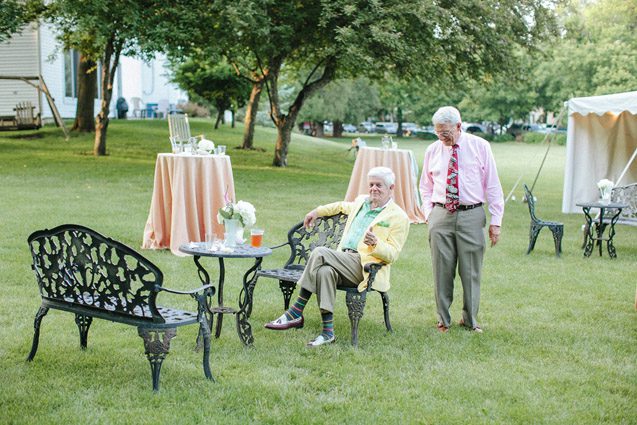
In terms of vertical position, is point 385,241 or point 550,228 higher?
point 385,241

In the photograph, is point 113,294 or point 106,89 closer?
point 113,294

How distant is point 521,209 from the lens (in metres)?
18.2

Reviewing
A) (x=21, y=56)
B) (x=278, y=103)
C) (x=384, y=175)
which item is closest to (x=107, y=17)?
(x=278, y=103)

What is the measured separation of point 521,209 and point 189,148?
958 centimetres

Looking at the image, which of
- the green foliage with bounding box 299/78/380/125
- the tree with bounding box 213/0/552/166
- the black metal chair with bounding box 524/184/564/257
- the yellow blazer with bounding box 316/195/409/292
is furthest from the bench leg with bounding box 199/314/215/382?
the green foliage with bounding box 299/78/380/125

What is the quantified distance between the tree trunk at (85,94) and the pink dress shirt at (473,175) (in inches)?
780

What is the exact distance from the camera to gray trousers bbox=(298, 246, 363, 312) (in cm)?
651

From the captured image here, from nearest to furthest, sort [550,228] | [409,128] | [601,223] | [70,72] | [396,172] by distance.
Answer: [550,228], [601,223], [396,172], [70,72], [409,128]

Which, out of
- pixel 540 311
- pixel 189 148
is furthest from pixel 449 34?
pixel 540 311

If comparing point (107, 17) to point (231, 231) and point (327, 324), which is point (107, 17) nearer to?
point (231, 231)

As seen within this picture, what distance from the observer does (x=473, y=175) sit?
6.95 meters

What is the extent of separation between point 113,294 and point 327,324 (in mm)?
1841

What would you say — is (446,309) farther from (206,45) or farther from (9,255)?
(206,45)

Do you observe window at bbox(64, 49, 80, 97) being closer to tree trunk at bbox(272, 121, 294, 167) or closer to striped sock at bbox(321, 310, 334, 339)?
tree trunk at bbox(272, 121, 294, 167)
